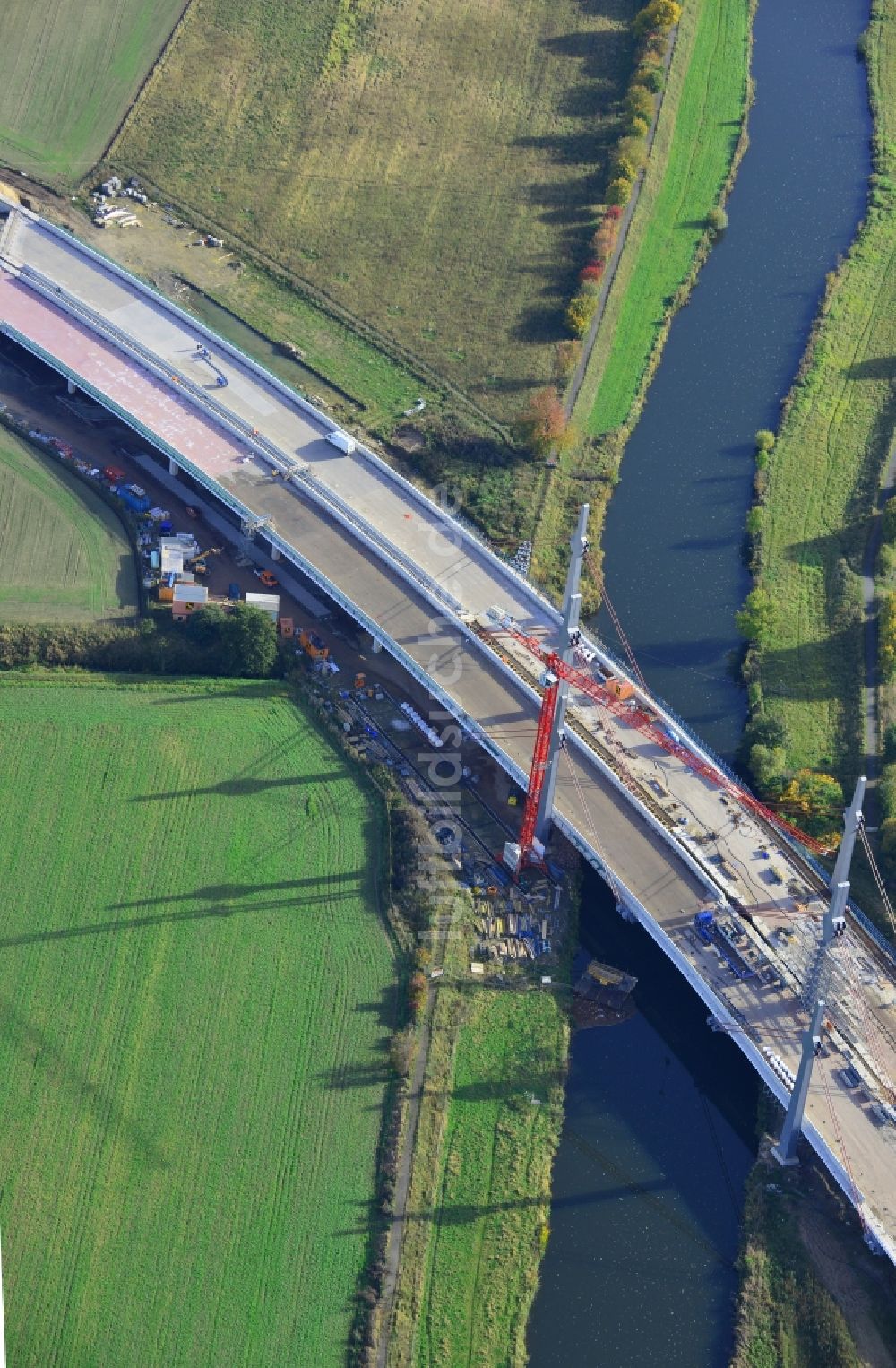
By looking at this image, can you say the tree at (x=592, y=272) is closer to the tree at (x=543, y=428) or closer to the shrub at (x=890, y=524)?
the tree at (x=543, y=428)

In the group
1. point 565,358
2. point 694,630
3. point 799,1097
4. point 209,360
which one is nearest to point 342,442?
point 209,360

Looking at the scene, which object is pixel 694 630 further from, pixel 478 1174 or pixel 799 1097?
pixel 478 1174

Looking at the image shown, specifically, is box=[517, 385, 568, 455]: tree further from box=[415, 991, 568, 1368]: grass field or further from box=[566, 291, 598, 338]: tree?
box=[415, 991, 568, 1368]: grass field

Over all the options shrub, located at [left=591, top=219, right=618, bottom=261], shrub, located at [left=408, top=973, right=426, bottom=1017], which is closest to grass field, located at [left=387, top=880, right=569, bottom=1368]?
shrub, located at [left=408, top=973, right=426, bottom=1017]

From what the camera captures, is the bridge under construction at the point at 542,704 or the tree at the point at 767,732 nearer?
the bridge under construction at the point at 542,704

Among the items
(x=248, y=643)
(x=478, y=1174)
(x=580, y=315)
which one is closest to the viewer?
(x=478, y=1174)

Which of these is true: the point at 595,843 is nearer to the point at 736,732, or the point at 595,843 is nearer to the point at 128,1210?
the point at 736,732

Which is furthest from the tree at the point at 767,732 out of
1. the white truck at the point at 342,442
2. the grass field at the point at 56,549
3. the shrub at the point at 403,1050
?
the grass field at the point at 56,549
